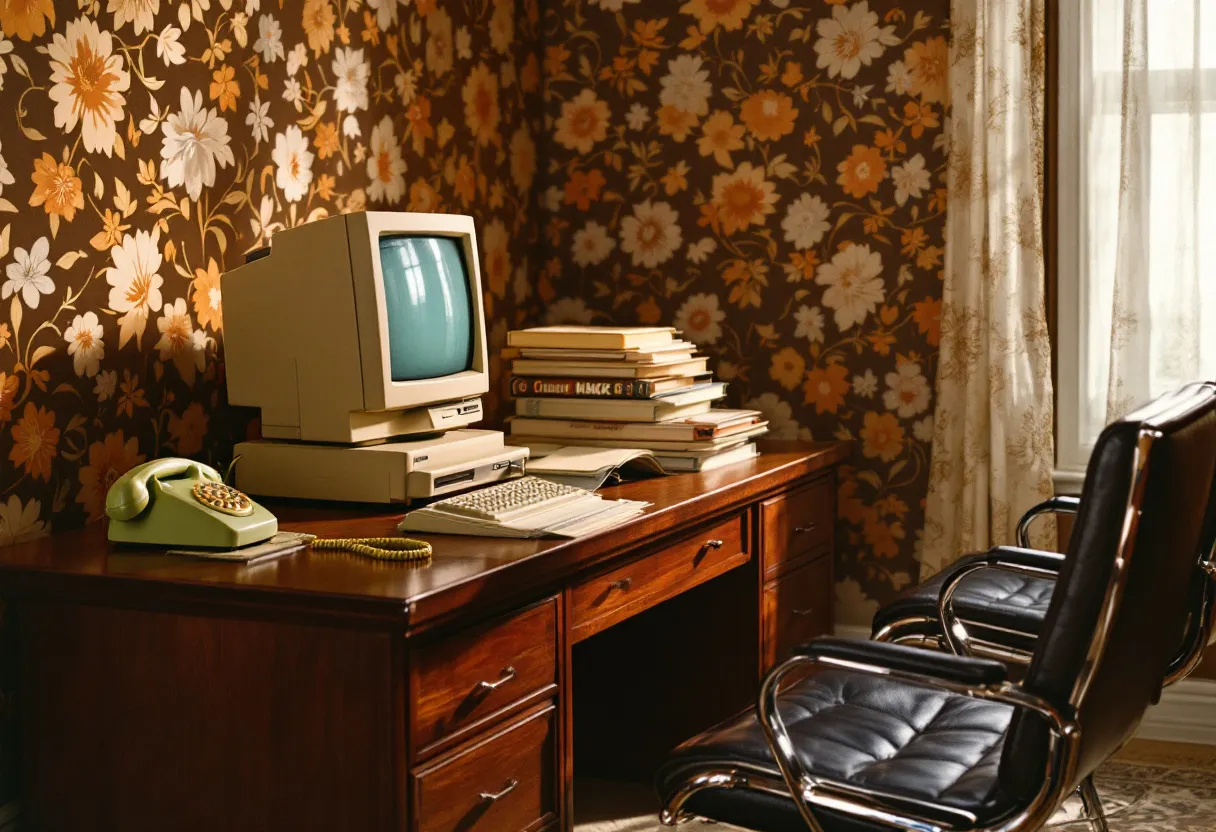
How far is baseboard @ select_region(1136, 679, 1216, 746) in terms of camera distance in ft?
9.78

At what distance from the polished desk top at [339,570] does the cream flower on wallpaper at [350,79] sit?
0.89 metres

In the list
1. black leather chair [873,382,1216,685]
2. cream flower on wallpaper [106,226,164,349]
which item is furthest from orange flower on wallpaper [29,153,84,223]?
black leather chair [873,382,1216,685]

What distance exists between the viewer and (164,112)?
2.18 metres

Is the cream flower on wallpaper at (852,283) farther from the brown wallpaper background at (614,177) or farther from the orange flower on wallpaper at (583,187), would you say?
the orange flower on wallpaper at (583,187)

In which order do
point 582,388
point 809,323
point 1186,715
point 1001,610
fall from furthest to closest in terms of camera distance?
point 809,323 → point 1186,715 → point 582,388 → point 1001,610

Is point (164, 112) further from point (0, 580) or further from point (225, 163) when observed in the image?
point (0, 580)

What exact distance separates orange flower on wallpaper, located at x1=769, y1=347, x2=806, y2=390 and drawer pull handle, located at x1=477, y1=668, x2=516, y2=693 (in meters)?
1.57

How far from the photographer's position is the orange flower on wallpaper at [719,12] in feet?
10.5

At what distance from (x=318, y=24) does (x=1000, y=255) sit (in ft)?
4.95

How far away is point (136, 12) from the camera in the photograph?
2.11m

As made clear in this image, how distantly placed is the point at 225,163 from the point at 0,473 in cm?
69

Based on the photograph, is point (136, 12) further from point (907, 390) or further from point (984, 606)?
point (907, 390)

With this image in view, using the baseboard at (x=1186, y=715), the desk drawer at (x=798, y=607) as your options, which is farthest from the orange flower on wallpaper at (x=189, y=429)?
the baseboard at (x=1186, y=715)

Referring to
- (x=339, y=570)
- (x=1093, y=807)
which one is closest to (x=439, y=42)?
(x=339, y=570)
